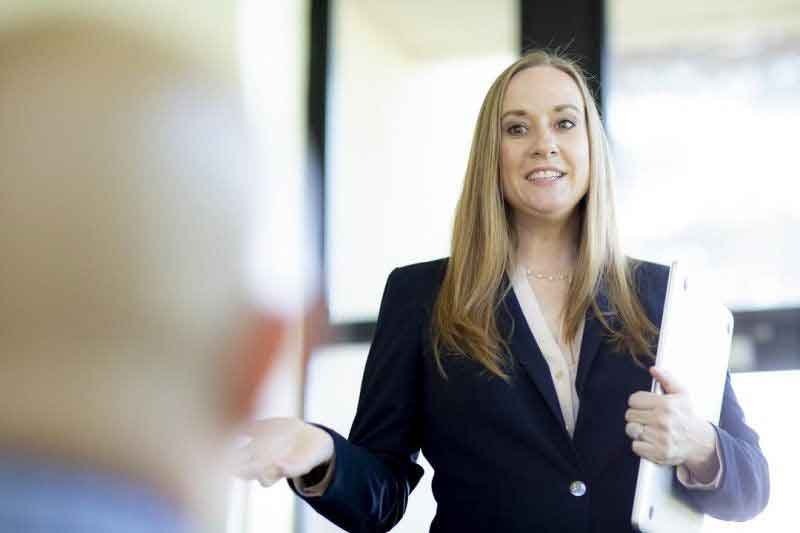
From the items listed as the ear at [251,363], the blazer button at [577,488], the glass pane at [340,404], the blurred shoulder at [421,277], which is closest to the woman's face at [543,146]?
the blurred shoulder at [421,277]

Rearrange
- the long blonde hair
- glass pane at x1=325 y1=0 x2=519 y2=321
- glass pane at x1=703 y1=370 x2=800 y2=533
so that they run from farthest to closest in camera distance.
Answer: glass pane at x1=325 y1=0 x2=519 y2=321 < glass pane at x1=703 y1=370 x2=800 y2=533 < the long blonde hair

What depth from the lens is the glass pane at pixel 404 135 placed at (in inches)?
74.0

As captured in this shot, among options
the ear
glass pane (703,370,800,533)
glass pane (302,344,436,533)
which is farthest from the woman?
glass pane (302,344,436,533)

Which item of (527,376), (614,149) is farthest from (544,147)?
(614,149)

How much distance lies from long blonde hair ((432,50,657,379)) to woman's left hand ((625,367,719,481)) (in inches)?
6.0

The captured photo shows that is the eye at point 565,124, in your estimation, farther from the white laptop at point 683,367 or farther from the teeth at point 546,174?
the white laptop at point 683,367

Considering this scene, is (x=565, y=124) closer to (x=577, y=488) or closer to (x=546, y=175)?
(x=546, y=175)

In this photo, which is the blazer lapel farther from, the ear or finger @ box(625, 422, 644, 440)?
the ear

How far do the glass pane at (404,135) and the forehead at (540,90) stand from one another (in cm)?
84

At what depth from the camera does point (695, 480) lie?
2.66 ft

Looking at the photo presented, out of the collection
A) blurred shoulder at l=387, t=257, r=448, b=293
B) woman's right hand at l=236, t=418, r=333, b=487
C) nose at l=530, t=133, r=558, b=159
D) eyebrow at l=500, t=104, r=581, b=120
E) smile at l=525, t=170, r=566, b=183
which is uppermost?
eyebrow at l=500, t=104, r=581, b=120

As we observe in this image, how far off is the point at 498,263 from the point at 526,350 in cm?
11

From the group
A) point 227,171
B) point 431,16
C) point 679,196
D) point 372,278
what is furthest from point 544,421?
point 431,16

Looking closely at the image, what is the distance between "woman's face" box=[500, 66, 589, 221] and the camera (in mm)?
964
